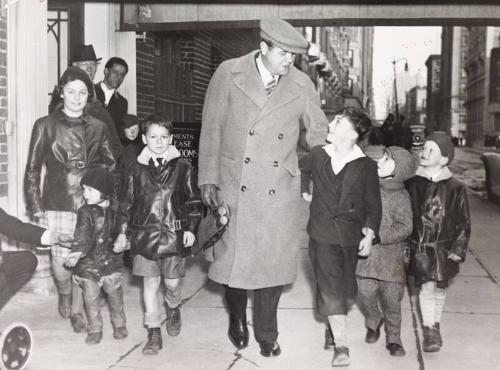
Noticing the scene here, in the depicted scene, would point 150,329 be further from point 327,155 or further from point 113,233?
point 327,155

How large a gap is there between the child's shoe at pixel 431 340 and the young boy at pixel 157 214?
5.60ft

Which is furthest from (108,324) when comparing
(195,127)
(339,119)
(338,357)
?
(195,127)

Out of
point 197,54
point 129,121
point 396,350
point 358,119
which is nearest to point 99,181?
point 358,119

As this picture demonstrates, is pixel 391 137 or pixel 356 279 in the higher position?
pixel 391 137

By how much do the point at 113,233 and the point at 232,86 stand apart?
1.30 meters

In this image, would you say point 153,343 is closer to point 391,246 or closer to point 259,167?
point 259,167

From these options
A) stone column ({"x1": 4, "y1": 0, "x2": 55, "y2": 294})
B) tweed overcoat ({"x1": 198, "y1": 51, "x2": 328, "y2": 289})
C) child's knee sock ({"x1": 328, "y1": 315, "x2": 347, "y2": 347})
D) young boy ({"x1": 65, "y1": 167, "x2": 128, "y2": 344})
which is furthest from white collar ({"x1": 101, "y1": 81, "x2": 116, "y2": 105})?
child's knee sock ({"x1": 328, "y1": 315, "x2": 347, "y2": 347})

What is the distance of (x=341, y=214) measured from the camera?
4.66 metres

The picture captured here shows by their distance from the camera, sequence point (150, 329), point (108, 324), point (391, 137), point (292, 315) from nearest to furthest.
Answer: point (150, 329) < point (108, 324) < point (292, 315) < point (391, 137)

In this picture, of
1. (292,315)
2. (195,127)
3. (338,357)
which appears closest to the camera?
(338,357)

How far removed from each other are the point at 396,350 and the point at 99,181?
7.45 feet

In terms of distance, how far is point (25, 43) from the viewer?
648cm

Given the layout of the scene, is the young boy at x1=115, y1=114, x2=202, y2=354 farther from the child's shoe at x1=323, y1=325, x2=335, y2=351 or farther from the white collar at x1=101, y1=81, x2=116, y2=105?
the white collar at x1=101, y1=81, x2=116, y2=105

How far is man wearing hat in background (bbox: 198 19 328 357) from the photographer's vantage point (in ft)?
15.7
